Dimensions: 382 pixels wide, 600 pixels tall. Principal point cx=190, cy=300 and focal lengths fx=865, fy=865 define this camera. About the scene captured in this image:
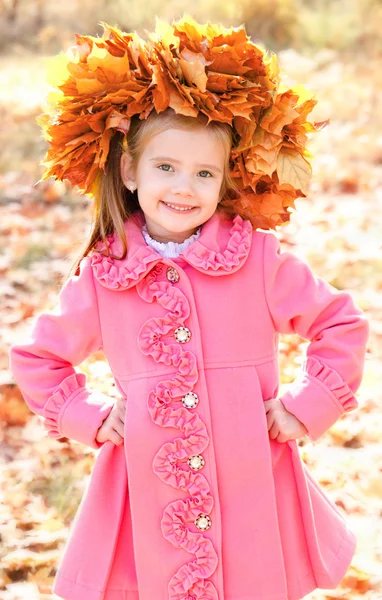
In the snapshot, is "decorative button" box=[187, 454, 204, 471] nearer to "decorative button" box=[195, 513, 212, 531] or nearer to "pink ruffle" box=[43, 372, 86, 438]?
"decorative button" box=[195, 513, 212, 531]

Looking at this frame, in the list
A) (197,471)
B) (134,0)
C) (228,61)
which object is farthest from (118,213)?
(134,0)

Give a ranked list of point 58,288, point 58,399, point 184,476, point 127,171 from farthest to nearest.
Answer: point 58,288, point 127,171, point 58,399, point 184,476

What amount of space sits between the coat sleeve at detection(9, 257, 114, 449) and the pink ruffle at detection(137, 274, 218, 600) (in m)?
0.20

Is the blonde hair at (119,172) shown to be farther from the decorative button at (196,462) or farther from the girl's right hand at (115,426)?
the decorative button at (196,462)

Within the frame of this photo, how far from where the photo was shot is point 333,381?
92.3 inches

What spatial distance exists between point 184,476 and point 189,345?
0.35 metres

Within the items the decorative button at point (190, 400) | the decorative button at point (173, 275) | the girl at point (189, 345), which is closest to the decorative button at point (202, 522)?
the girl at point (189, 345)

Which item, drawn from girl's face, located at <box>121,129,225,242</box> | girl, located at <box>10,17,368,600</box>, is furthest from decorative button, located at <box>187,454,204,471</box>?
girl's face, located at <box>121,129,225,242</box>

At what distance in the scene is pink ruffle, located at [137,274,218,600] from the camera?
2268mm

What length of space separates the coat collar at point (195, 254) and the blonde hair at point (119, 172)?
0.09 feet

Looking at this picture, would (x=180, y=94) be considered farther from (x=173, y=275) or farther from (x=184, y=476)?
(x=184, y=476)

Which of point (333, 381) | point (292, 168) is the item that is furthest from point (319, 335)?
point (292, 168)

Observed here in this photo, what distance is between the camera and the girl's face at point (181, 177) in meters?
2.33

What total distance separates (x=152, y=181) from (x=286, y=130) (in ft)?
1.31
